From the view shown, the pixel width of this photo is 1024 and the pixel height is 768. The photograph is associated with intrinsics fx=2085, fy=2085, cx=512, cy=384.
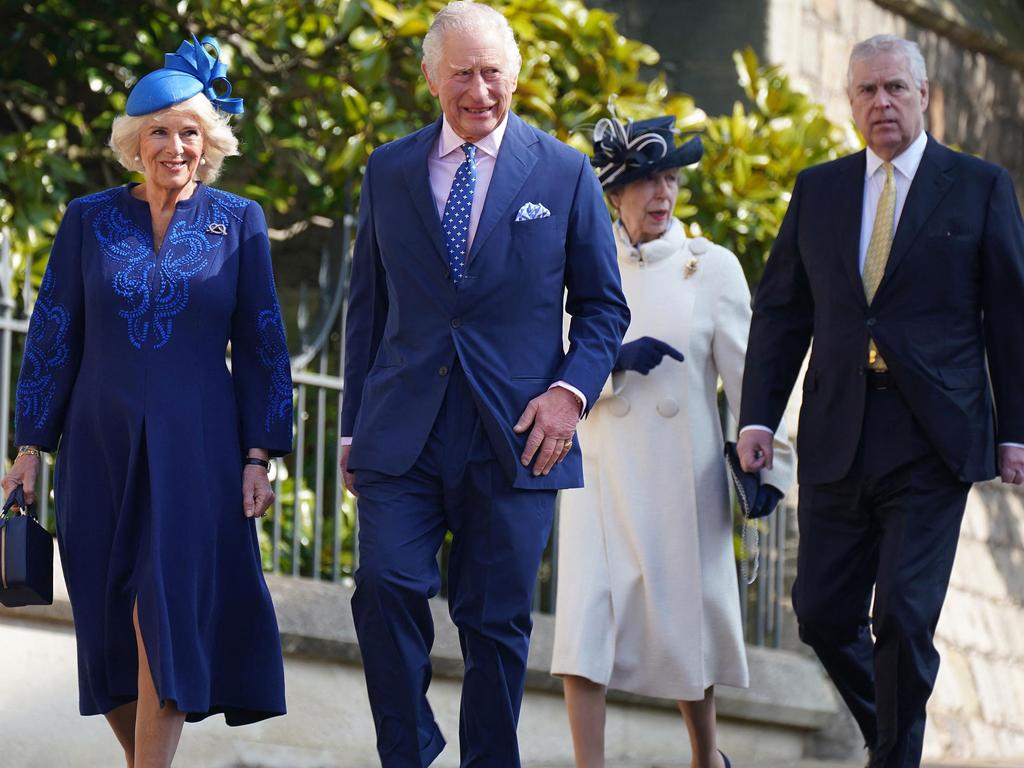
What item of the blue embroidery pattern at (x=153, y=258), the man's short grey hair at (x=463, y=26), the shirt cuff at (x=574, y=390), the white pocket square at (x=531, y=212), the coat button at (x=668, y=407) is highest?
the man's short grey hair at (x=463, y=26)

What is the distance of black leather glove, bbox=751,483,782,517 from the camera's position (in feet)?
19.5

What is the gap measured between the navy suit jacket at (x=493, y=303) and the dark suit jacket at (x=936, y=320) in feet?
3.06

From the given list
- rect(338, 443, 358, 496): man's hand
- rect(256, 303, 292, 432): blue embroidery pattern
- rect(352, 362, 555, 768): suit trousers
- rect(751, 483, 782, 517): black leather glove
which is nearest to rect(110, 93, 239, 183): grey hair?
rect(256, 303, 292, 432): blue embroidery pattern

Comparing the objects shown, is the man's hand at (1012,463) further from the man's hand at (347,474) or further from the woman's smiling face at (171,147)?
the woman's smiling face at (171,147)

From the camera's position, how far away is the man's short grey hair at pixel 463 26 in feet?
15.3

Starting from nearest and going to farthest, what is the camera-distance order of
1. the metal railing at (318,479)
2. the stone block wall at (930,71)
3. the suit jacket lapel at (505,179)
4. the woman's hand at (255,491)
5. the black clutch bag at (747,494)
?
the suit jacket lapel at (505,179)
the woman's hand at (255,491)
the black clutch bag at (747,494)
the metal railing at (318,479)
the stone block wall at (930,71)

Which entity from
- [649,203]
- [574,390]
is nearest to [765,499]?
[649,203]

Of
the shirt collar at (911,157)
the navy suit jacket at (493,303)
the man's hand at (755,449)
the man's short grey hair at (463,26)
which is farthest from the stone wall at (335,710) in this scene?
the shirt collar at (911,157)

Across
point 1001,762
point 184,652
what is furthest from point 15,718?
point 1001,762

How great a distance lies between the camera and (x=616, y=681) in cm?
600

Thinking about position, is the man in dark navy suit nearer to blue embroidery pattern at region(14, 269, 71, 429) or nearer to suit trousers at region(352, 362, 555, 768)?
suit trousers at region(352, 362, 555, 768)

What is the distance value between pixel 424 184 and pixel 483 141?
0.56 ft

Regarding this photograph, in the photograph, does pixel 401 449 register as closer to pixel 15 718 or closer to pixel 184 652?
pixel 184 652

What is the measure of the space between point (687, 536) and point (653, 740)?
182 centimetres
